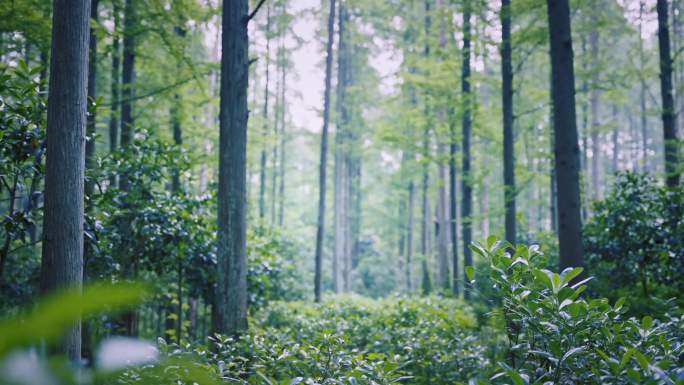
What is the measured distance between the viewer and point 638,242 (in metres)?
7.88

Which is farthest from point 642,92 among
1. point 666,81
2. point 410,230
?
point 666,81

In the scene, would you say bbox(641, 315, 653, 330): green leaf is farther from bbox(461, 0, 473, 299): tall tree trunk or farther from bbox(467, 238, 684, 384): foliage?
bbox(461, 0, 473, 299): tall tree trunk

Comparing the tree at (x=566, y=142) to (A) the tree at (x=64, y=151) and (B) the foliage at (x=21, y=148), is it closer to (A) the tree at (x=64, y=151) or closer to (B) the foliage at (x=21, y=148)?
(A) the tree at (x=64, y=151)

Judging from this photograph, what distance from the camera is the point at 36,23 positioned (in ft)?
22.2

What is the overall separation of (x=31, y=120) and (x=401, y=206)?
71.2ft

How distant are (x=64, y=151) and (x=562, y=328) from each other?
3.10 meters

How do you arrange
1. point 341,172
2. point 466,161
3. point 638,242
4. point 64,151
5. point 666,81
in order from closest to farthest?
point 64,151, point 638,242, point 666,81, point 466,161, point 341,172

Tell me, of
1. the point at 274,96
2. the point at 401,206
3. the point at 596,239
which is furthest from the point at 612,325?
the point at 401,206

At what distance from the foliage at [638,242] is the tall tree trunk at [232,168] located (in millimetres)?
5407

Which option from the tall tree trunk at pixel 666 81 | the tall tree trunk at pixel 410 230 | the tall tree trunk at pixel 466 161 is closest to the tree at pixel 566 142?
the tall tree trunk at pixel 466 161

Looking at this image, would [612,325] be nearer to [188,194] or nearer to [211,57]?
[188,194]

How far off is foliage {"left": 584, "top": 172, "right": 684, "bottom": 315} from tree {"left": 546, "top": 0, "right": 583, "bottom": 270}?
1.54 meters

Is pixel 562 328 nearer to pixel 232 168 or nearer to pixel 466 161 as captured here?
pixel 232 168

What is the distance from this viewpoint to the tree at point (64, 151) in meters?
2.96
